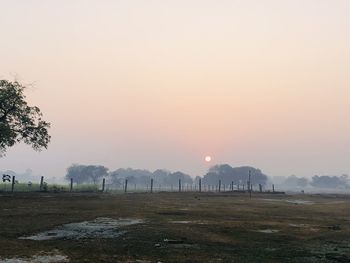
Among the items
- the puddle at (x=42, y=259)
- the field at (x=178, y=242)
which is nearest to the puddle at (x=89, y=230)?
the field at (x=178, y=242)

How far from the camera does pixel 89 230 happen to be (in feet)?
74.9

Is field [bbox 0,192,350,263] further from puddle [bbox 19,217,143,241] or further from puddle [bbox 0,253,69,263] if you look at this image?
puddle [bbox 19,217,143,241]

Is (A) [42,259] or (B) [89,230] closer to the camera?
(A) [42,259]

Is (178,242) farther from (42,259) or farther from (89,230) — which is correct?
(42,259)

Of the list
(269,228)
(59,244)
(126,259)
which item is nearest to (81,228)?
(59,244)

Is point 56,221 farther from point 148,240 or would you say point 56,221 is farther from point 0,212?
point 148,240

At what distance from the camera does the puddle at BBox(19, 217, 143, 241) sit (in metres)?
20.7

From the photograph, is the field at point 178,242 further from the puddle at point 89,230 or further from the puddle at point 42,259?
the puddle at point 89,230

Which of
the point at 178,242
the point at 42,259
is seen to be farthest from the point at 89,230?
the point at 42,259

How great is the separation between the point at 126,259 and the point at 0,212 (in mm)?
19515

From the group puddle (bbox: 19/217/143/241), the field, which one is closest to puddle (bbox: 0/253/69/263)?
the field

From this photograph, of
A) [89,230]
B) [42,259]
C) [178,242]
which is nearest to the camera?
[42,259]

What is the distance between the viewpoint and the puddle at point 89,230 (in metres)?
20.7

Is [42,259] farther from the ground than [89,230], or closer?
closer
